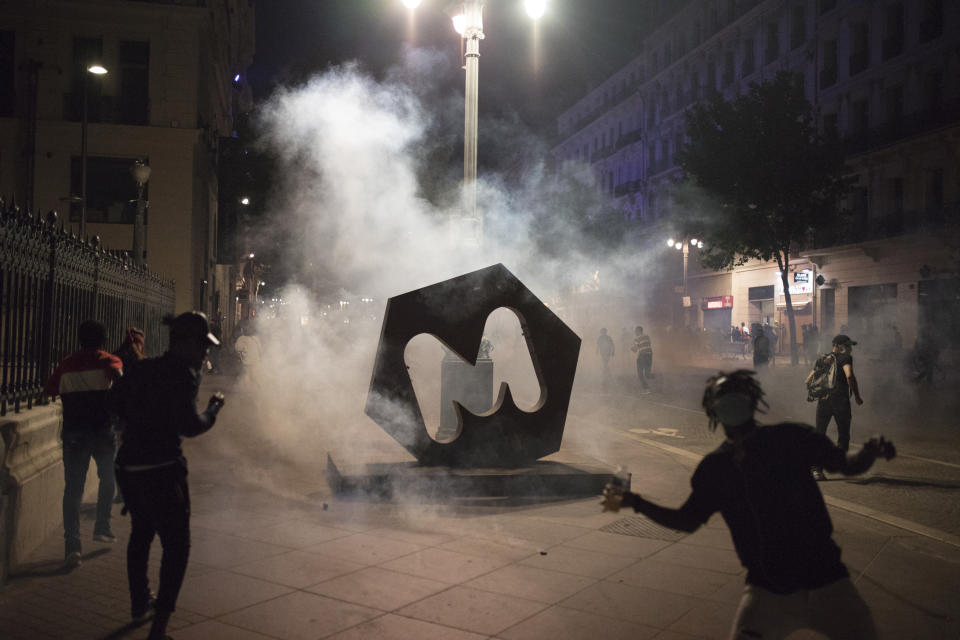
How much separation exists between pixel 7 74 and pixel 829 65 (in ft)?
101

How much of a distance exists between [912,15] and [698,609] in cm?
3019

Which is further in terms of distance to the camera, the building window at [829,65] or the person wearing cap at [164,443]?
the building window at [829,65]

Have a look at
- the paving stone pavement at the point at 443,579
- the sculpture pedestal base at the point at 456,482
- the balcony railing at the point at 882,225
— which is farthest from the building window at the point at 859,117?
the paving stone pavement at the point at 443,579

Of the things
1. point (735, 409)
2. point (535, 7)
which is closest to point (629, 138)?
point (535, 7)

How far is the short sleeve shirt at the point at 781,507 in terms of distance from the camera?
2584 millimetres

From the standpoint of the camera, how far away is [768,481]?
262 centimetres

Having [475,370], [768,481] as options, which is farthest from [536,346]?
[768,481]

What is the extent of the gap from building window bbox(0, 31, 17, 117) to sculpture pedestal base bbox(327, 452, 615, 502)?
2084 cm

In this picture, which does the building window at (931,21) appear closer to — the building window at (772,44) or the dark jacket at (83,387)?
the building window at (772,44)

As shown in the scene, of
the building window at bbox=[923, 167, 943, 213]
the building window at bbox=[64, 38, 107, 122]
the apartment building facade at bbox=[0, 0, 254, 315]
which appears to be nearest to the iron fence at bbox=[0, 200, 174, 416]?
the apartment building facade at bbox=[0, 0, 254, 315]

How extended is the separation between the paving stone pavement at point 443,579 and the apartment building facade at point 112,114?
18.3 m

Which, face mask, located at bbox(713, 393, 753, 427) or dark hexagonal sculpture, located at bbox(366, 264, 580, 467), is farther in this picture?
dark hexagonal sculpture, located at bbox(366, 264, 580, 467)

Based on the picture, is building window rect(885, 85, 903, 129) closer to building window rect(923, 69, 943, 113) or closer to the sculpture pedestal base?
building window rect(923, 69, 943, 113)

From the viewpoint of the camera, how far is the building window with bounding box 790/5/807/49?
3400cm
